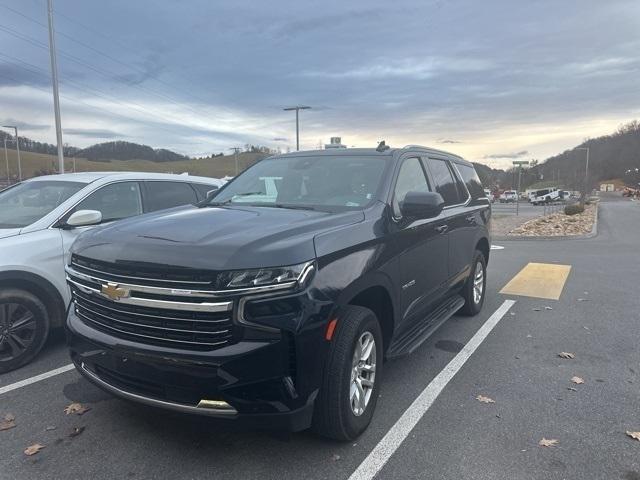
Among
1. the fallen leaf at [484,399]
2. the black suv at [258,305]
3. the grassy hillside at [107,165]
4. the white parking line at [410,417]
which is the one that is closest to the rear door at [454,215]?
the white parking line at [410,417]

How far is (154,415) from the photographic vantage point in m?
3.65

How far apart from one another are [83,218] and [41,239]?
41 cm

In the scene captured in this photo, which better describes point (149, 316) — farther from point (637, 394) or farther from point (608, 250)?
point (608, 250)

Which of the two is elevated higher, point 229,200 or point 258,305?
point 229,200

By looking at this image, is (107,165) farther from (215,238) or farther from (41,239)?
(215,238)

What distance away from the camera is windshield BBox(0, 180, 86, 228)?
4.92 m

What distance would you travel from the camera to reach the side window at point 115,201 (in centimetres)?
526

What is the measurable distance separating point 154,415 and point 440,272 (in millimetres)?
2808

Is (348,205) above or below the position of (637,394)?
above

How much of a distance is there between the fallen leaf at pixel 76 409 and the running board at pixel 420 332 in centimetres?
231

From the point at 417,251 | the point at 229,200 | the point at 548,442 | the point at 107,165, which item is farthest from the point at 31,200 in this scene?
the point at 107,165


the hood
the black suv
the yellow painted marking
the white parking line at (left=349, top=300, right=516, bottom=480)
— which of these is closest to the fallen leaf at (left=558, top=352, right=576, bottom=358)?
the white parking line at (left=349, top=300, right=516, bottom=480)

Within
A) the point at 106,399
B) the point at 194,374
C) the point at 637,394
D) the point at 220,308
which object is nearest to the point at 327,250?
the point at 220,308

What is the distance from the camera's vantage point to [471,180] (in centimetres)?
652
